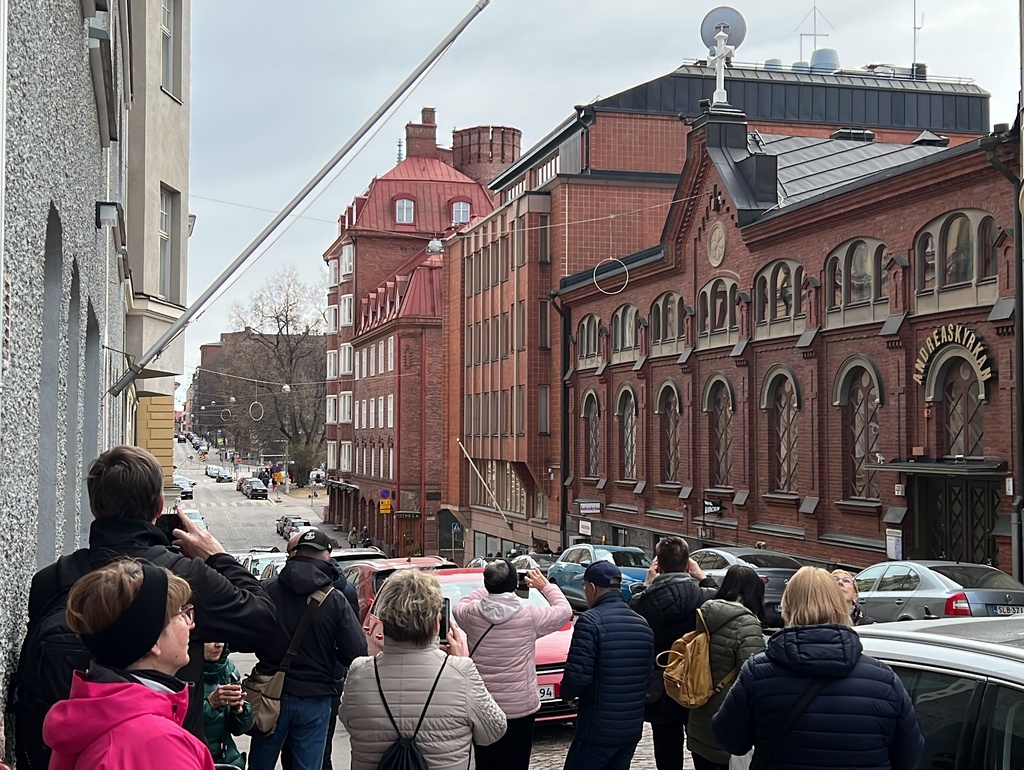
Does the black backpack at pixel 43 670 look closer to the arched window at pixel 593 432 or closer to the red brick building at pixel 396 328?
the arched window at pixel 593 432

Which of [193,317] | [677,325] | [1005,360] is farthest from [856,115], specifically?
[193,317]

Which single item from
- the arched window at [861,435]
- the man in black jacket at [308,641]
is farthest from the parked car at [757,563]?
the man in black jacket at [308,641]

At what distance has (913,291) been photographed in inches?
994

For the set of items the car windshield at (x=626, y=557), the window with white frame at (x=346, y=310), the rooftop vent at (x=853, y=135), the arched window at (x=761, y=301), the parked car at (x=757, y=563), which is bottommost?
the car windshield at (x=626, y=557)

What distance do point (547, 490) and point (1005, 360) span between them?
24.8 meters

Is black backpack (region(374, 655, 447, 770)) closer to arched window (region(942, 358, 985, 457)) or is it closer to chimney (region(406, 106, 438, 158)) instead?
arched window (region(942, 358, 985, 457))

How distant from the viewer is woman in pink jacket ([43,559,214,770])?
2.97 metres

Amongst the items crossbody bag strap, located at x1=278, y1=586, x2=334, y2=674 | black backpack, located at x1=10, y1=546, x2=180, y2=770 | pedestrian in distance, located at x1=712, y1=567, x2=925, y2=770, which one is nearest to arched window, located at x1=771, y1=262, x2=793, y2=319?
crossbody bag strap, located at x1=278, y1=586, x2=334, y2=674

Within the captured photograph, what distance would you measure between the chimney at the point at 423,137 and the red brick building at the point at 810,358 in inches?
1506

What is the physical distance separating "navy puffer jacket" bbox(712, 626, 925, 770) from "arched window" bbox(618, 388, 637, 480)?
113 feet

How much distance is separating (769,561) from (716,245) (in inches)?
467

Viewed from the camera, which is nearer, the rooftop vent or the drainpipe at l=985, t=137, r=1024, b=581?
the drainpipe at l=985, t=137, r=1024, b=581

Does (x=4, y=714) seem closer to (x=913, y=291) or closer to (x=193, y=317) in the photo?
(x=193, y=317)

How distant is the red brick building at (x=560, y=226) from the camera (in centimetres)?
4534
